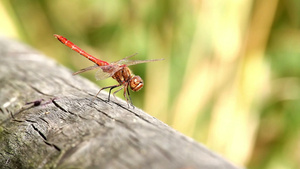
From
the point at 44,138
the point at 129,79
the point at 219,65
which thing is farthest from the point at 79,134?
the point at 219,65

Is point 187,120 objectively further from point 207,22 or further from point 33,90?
point 33,90

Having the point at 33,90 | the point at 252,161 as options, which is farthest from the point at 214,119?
the point at 33,90

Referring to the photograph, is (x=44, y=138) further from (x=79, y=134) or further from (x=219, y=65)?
(x=219, y=65)

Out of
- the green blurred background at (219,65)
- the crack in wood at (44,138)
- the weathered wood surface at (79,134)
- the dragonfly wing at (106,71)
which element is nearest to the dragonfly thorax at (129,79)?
the dragonfly wing at (106,71)

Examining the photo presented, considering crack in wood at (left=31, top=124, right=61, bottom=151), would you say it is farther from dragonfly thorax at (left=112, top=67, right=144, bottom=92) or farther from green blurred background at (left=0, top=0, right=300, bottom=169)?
green blurred background at (left=0, top=0, right=300, bottom=169)

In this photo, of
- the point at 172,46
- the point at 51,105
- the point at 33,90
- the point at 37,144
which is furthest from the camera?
the point at 172,46
